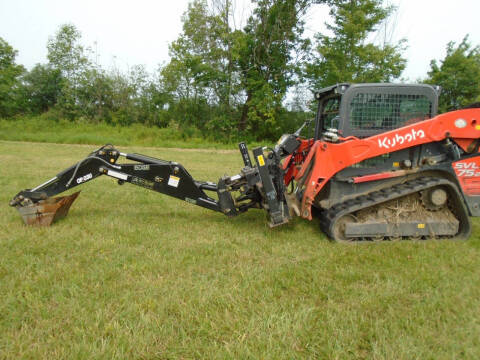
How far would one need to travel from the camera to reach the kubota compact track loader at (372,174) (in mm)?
4016

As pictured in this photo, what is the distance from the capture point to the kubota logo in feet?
13.1

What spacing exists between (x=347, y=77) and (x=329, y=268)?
Answer: 18973mm

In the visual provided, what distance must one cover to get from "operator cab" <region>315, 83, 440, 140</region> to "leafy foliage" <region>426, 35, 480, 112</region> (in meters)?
24.3

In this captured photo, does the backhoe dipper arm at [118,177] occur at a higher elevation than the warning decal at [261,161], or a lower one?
lower

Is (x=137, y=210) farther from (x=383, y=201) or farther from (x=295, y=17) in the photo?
(x=295, y=17)

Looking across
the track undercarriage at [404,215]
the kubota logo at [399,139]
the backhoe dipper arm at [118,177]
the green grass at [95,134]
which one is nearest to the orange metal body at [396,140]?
the kubota logo at [399,139]

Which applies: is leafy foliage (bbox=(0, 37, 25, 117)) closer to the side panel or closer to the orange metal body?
the orange metal body

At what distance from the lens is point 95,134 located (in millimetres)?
21797

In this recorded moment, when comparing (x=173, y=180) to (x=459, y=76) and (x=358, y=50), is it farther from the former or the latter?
(x=459, y=76)

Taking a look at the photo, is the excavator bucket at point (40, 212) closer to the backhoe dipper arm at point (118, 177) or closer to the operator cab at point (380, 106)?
the backhoe dipper arm at point (118, 177)

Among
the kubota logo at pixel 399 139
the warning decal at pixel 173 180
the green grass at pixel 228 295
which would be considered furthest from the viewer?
the warning decal at pixel 173 180

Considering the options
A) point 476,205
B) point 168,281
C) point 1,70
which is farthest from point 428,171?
point 1,70

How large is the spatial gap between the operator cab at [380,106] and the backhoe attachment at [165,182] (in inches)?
40.6

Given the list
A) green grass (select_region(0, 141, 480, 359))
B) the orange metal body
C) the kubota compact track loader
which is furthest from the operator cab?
green grass (select_region(0, 141, 480, 359))
